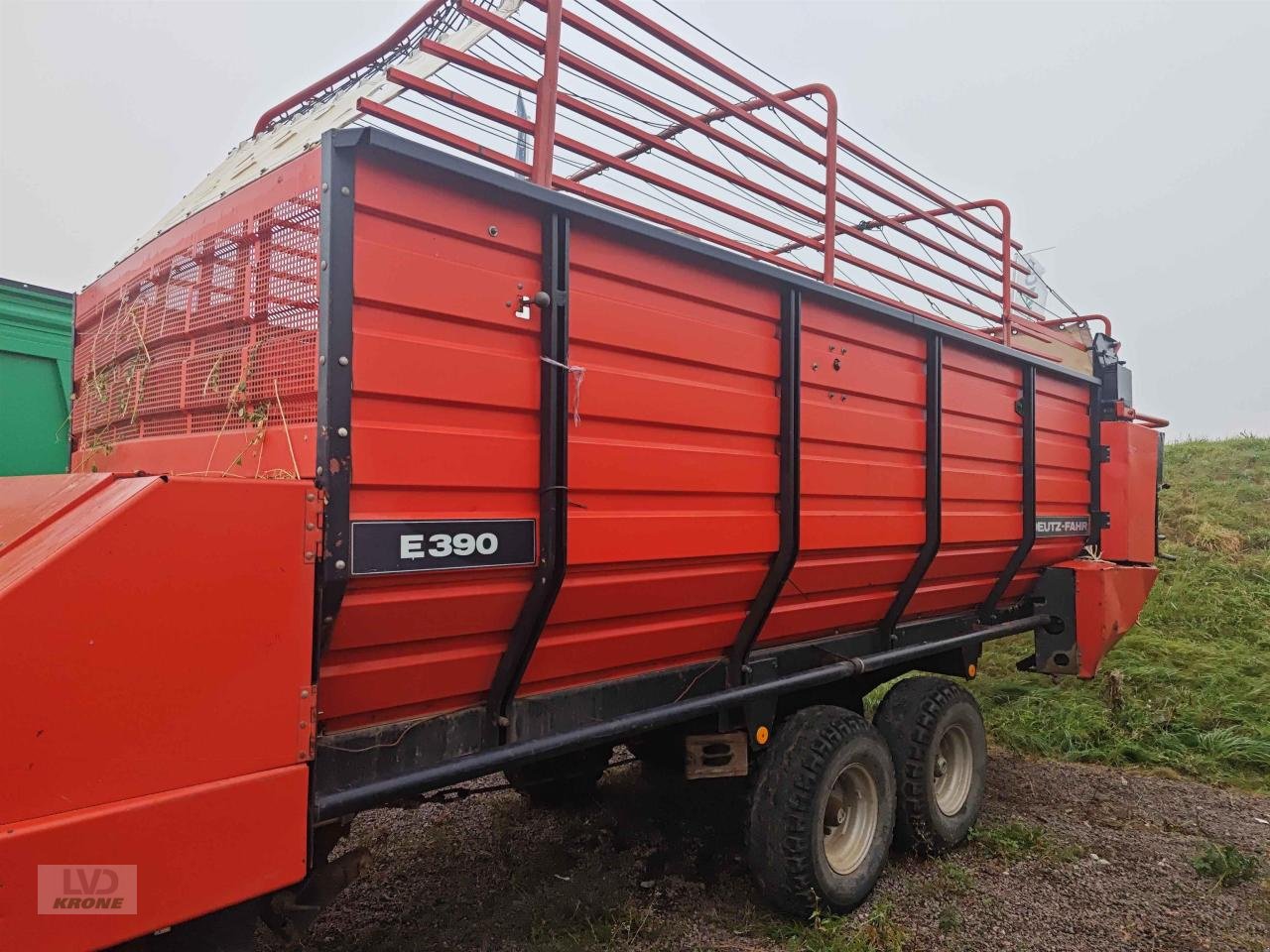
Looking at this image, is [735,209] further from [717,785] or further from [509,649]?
[717,785]

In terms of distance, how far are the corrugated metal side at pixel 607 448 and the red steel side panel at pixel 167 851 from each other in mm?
342

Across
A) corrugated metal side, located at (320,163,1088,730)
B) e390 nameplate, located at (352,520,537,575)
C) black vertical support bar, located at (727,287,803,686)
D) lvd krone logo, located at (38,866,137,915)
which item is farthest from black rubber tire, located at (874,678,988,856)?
lvd krone logo, located at (38,866,137,915)

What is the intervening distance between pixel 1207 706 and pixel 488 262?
6915mm

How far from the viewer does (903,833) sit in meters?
4.04

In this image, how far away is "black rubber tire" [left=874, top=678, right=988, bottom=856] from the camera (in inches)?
158

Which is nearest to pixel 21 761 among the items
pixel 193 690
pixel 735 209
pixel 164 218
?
pixel 193 690

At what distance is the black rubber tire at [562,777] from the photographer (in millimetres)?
3299

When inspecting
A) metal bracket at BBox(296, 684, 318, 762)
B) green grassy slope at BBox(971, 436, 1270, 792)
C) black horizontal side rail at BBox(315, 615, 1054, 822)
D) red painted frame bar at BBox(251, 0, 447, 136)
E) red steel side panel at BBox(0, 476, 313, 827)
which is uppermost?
red painted frame bar at BBox(251, 0, 447, 136)

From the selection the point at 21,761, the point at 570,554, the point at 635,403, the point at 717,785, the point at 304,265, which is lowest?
the point at 717,785

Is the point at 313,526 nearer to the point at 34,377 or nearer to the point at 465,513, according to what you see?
the point at 465,513

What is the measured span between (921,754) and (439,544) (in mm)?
2880

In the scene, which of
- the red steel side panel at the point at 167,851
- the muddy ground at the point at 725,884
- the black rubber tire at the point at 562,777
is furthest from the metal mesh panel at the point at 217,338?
the muddy ground at the point at 725,884

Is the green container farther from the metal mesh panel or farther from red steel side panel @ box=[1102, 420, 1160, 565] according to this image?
red steel side panel @ box=[1102, 420, 1160, 565]

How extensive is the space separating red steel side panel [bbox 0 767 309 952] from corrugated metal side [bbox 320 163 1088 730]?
34cm
